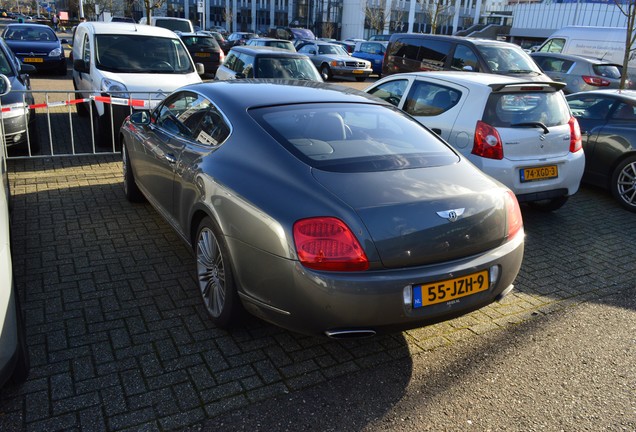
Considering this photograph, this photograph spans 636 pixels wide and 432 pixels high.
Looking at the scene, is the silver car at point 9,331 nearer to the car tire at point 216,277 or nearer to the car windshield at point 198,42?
the car tire at point 216,277

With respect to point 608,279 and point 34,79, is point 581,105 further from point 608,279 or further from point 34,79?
point 34,79

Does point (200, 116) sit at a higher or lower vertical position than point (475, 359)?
higher

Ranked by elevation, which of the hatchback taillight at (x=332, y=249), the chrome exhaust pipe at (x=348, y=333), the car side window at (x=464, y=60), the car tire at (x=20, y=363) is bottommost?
the car tire at (x=20, y=363)

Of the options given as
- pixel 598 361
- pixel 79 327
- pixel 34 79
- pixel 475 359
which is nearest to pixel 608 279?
pixel 598 361

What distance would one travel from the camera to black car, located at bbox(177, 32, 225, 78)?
1872 centimetres

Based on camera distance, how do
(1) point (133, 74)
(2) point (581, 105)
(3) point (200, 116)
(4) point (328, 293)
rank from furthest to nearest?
(1) point (133, 74) → (2) point (581, 105) → (3) point (200, 116) → (4) point (328, 293)

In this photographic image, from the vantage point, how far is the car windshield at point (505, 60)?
37.9ft

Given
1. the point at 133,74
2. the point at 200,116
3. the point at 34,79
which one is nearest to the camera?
the point at 200,116

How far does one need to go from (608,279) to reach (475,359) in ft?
6.88

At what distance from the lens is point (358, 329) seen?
9.27 feet

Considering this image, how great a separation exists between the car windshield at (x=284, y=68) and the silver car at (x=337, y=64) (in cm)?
993

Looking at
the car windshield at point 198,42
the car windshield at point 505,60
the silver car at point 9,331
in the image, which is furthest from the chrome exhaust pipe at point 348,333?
the car windshield at point 198,42

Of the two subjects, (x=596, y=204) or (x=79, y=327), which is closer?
(x=79, y=327)

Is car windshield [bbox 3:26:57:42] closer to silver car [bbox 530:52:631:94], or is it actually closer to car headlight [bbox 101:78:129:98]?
car headlight [bbox 101:78:129:98]
